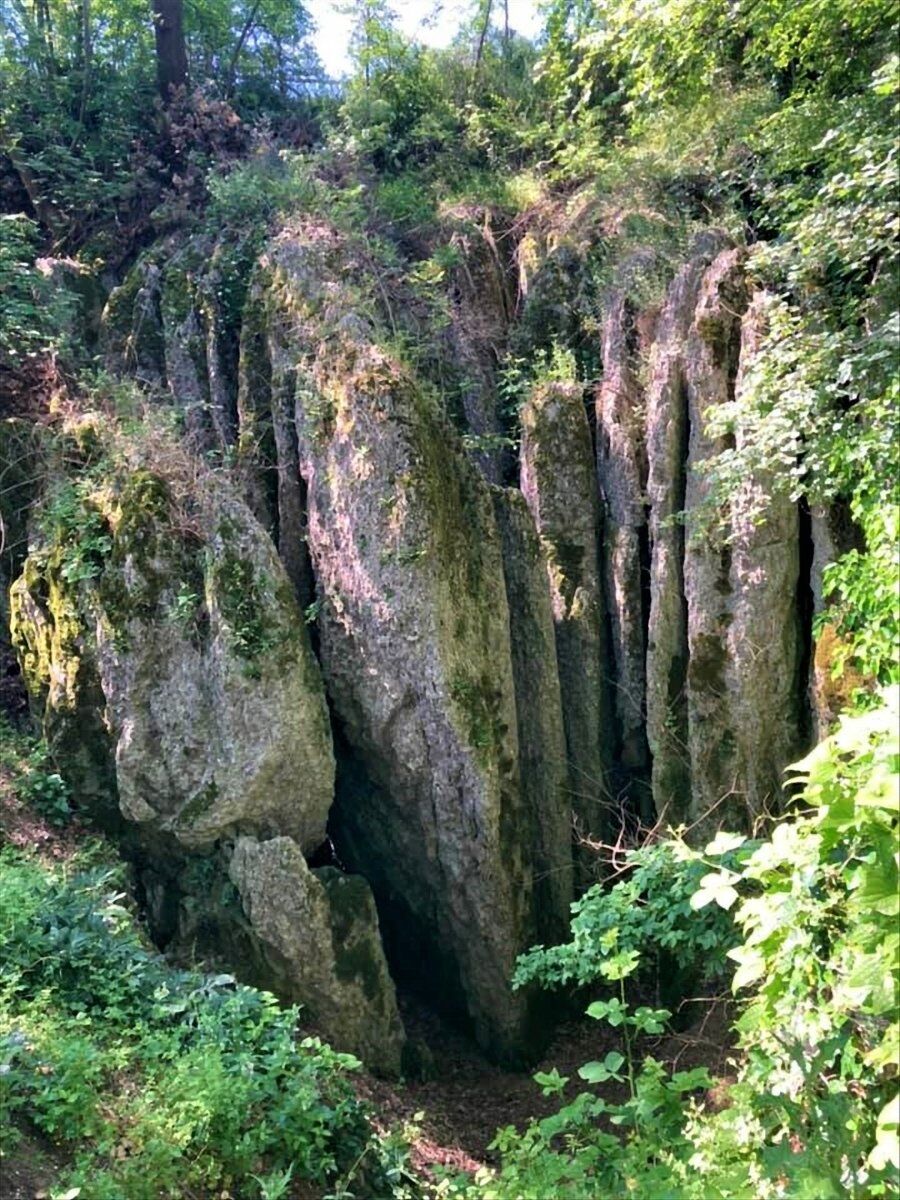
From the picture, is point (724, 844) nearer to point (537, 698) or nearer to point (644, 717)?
point (537, 698)

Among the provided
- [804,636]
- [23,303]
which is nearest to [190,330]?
[23,303]

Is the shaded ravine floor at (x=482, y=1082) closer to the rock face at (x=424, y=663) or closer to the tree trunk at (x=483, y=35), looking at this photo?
the rock face at (x=424, y=663)

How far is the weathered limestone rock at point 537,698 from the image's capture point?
25.2ft

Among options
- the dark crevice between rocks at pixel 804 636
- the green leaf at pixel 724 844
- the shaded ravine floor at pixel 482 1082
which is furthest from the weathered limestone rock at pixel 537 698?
the green leaf at pixel 724 844

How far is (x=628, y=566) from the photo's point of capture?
809 centimetres

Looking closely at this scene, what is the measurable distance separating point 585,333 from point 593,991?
696 cm

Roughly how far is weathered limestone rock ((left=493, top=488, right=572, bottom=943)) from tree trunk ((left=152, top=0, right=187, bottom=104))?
33.4ft

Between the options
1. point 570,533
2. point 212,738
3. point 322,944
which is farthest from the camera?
point 570,533

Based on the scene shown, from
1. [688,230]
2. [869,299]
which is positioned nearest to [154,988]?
[869,299]

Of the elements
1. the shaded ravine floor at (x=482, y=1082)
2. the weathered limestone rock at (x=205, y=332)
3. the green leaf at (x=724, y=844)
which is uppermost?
the weathered limestone rock at (x=205, y=332)

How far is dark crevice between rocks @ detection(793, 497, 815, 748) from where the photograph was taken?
6.93 m

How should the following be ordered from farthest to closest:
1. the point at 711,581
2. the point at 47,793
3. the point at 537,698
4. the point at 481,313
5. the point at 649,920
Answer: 1. the point at 481,313
2. the point at 537,698
3. the point at 47,793
4. the point at 711,581
5. the point at 649,920

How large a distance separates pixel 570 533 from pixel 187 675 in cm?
400

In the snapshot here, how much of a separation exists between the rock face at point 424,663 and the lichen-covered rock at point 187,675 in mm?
596
